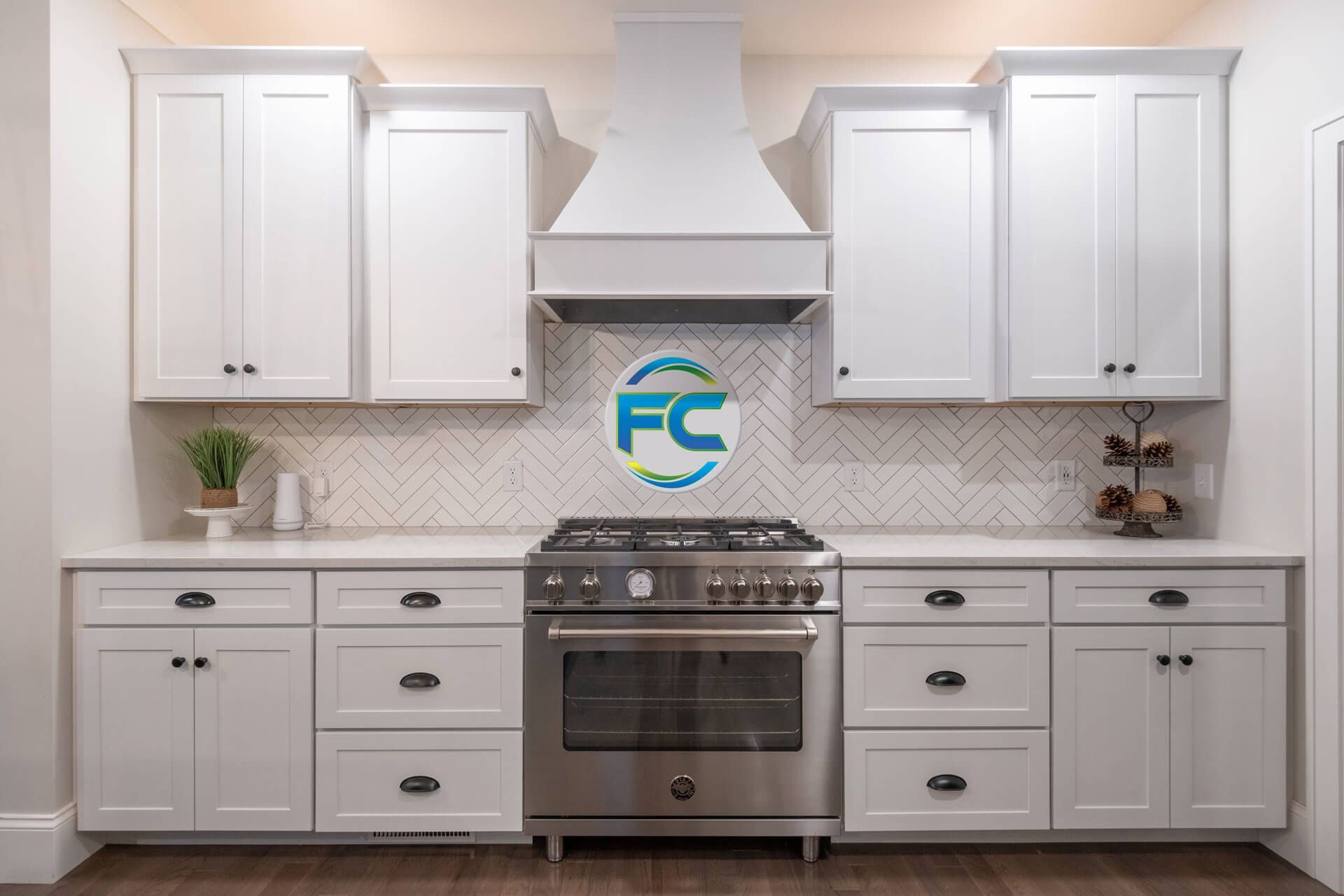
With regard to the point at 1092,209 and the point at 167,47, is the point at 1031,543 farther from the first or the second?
the point at 167,47

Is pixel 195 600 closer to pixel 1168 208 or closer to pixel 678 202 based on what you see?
pixel 678 202

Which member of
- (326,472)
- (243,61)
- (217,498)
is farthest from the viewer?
(326,472)

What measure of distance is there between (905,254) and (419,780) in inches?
89.4

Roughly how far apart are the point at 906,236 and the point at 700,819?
198 cm

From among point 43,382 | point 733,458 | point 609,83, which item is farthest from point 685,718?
point 609,83

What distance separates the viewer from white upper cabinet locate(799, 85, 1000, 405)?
251 cm

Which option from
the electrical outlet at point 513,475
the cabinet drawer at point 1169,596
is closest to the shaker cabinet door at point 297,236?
the electrical outlet at point 513,475

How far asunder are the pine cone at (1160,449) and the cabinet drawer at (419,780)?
7.60ft

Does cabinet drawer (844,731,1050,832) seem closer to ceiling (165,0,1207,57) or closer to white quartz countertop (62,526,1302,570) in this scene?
white quartz countertop (62,526,1302,570)

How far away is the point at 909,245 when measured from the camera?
2.52 meters

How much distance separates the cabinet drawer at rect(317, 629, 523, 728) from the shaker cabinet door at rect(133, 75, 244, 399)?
98 centimetres

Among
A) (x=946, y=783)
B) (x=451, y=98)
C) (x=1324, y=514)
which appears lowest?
(x=946, y=783)

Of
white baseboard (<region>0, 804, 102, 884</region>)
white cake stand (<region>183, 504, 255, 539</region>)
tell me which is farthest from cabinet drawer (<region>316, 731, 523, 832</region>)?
white cake stand (<region>183, 504, 255, 539</region>)

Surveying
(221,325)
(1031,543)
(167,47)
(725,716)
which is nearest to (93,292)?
(221,325)
